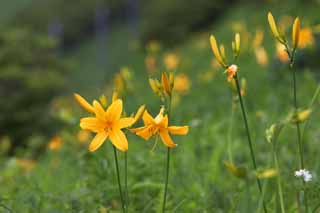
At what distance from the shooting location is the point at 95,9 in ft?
70.6

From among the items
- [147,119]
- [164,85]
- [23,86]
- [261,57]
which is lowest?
[147,119]

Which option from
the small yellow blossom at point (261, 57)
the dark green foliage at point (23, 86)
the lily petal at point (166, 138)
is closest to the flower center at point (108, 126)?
the lily petal at point (166, 138)

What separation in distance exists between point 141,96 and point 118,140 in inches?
286

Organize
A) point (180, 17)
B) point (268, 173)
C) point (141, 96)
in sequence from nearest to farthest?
point (268, 173)
point (141, 96)
point (180, 17)

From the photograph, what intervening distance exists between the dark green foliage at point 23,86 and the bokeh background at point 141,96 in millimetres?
21

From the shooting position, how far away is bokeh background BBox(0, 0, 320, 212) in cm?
196

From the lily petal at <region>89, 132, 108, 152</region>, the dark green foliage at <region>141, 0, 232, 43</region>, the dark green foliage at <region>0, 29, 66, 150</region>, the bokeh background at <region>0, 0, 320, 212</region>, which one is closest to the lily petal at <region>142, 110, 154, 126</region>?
the lily petal at <region>89, 132, 108, 152</region>

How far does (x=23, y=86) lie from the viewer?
8.53m

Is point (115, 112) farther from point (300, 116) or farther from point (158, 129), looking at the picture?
point (300, 116)

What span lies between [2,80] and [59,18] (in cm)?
1354

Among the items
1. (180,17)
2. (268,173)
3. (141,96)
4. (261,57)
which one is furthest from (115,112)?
(180,17)

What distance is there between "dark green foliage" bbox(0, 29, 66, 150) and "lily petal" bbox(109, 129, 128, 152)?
6.85 metres

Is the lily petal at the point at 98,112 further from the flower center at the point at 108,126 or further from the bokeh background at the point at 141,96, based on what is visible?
the bokeh background at the point at 141,96

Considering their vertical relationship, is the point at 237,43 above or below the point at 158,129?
above
